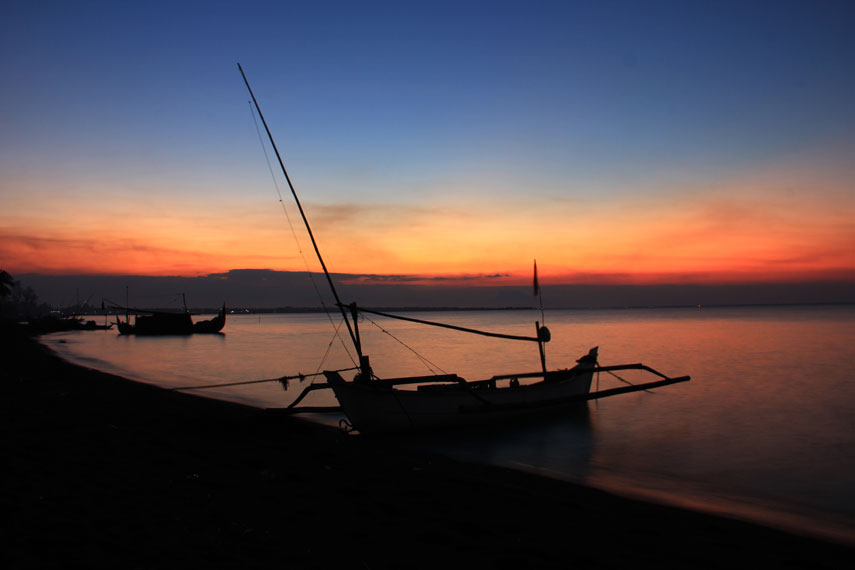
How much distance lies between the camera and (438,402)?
563 inches

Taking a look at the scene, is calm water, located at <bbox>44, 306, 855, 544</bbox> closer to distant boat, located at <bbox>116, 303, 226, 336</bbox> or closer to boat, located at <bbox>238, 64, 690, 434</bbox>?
boat, located at <bbox>238, 64, 690, 434</bbox>

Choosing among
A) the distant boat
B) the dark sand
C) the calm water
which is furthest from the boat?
the distant boat

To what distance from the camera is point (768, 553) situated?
23.2 ft

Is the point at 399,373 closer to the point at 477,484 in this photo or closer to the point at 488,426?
the point at 488,426

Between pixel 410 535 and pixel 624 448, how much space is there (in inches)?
422

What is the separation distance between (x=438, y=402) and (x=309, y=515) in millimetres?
7521

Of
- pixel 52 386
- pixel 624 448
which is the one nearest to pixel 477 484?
pixel 624 448

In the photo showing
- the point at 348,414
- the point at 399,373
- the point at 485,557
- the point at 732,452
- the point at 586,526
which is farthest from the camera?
the point at 399,373

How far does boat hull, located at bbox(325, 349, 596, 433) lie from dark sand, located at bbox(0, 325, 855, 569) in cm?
162

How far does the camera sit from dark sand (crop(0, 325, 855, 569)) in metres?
5.80

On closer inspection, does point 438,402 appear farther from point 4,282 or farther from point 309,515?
point 4,282

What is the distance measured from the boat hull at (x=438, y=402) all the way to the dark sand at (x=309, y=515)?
63.7 inches

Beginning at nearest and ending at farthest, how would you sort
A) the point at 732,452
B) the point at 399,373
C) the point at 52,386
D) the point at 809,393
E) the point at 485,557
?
the point at 485,557 → the point at 732,452 → the point at 52,386 → the point at 809,393 → the point at 399,373

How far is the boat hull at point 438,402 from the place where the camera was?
1331cm
